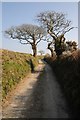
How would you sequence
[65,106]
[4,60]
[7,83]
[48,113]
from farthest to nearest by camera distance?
[4,60] < [7,83] < [65,106] < [48,113]

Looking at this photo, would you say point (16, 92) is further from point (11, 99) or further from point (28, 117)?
point (28, 117)

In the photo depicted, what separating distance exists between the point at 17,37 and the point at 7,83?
39078mm

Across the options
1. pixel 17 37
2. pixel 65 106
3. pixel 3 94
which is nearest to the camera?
pixel 65 106

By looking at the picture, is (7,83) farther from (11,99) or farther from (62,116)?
(62,116)

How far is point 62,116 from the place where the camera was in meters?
8.73

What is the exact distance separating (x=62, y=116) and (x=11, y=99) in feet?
12.0

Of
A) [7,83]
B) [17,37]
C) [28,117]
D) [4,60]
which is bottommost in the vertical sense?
[28,117]

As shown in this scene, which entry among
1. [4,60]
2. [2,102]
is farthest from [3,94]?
[4,60]

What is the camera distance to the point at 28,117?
8602mm

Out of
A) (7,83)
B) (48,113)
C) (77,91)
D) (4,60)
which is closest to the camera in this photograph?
(77,91)

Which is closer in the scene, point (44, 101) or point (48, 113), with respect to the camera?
point (48, 113)

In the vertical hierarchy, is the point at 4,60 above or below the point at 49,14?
below

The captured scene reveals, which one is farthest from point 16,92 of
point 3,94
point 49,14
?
point 49,14

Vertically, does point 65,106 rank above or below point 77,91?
below
